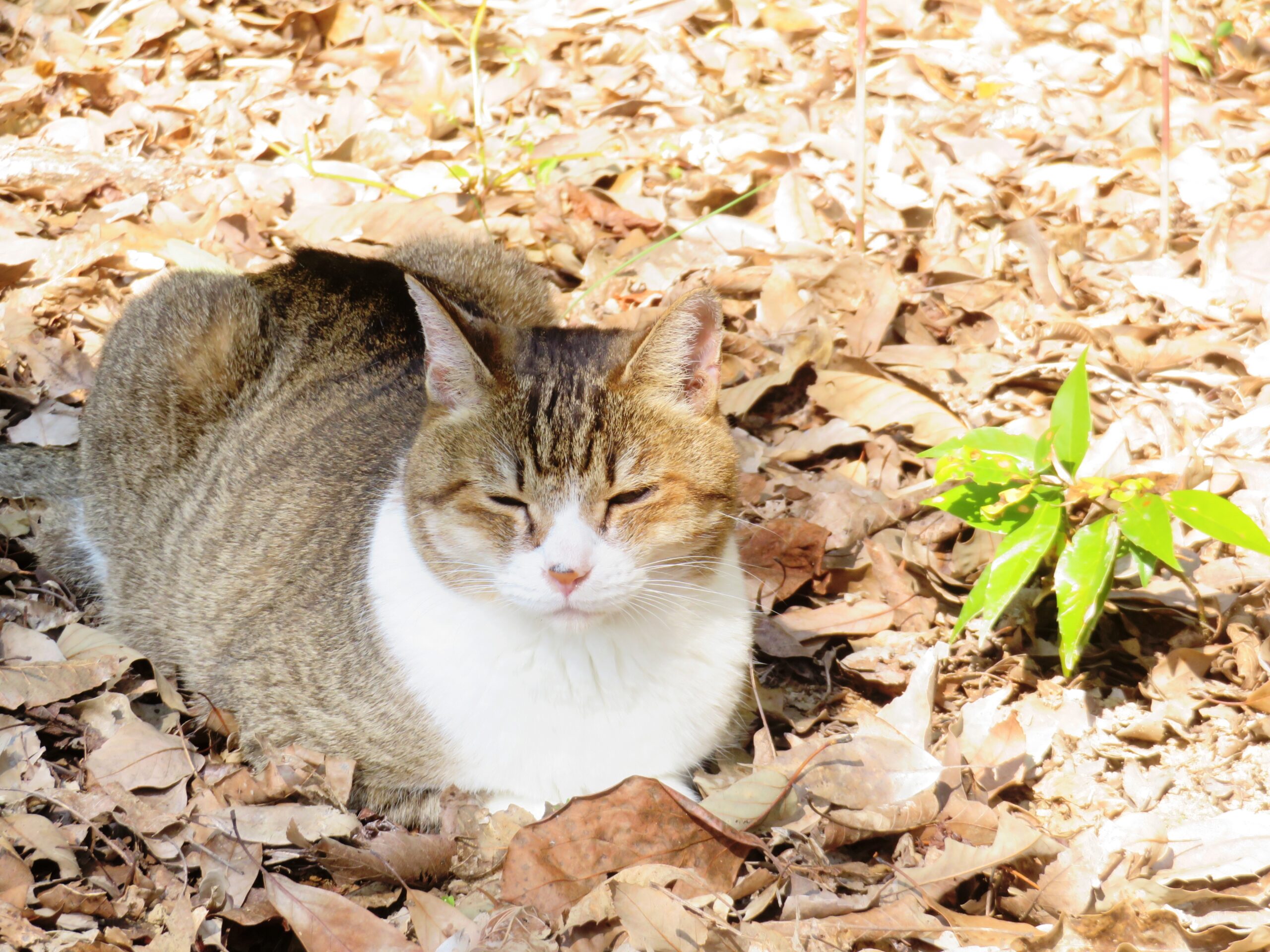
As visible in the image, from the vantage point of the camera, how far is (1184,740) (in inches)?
131

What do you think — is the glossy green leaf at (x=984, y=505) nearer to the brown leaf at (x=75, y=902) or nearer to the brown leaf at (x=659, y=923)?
the brown leaf at (x=659, y=923)

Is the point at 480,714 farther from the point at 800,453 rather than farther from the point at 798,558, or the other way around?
the point at 800,453

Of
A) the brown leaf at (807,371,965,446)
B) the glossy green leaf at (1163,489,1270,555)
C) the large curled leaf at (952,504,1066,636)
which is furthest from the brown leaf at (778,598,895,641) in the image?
the glossy green leaf at (1163,489,1270,555)

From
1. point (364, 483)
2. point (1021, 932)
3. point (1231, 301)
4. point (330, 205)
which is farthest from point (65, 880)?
point (1231, 301)

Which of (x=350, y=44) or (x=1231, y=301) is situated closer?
(x=1231, y=301)

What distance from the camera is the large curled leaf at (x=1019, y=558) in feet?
10.2

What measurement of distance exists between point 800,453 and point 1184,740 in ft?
5.59

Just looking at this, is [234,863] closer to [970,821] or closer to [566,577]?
[566,577]

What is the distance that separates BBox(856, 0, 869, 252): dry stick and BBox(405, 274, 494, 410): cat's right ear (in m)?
2.55

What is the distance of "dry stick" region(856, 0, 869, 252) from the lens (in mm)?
4719

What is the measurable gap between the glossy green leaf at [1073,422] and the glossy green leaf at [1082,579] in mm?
195

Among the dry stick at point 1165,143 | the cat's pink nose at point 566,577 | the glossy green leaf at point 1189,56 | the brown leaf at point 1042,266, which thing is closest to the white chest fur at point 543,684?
the cat's pink nose at point 566,577

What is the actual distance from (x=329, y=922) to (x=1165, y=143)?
4.20 m

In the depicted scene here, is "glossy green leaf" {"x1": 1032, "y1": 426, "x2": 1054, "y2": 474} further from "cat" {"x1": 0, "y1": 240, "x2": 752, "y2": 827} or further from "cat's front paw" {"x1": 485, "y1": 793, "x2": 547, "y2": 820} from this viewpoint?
"cat's front paw" {"x1": 485, "y1": 793, "x2": 547, "y2": 820}
